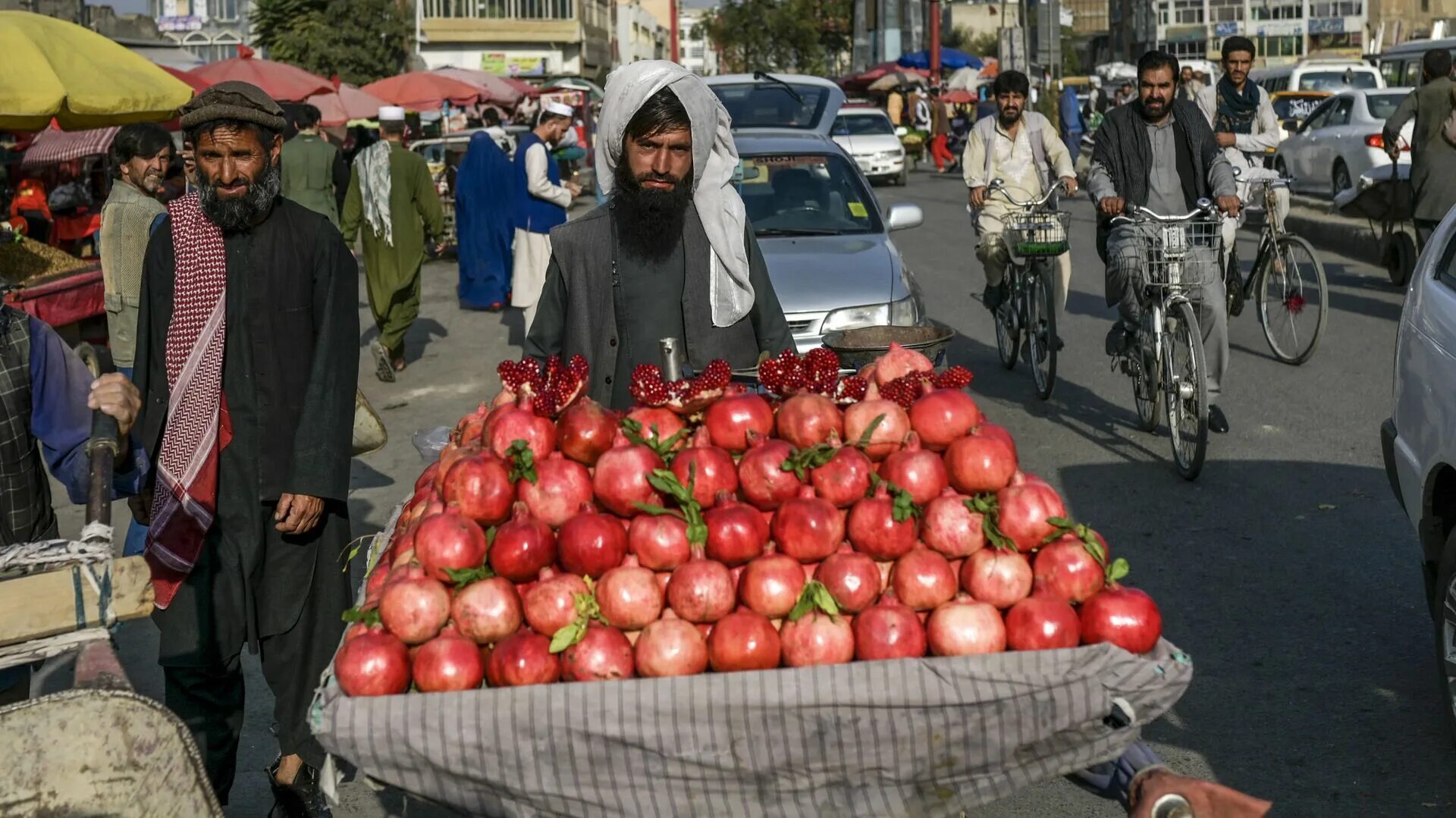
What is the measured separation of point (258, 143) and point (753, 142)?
21.8 feet

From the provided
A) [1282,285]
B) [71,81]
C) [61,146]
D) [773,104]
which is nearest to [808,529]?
[1282,285]

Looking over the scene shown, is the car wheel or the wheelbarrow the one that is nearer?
the wheelbarrow

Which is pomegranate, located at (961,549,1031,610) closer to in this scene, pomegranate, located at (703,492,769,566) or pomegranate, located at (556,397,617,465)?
pomegranate, located at (703,492,769,566)

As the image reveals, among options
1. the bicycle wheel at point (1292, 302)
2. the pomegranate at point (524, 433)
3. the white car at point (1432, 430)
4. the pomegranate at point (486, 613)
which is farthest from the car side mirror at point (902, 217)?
the pomegranate at point (486, 613)

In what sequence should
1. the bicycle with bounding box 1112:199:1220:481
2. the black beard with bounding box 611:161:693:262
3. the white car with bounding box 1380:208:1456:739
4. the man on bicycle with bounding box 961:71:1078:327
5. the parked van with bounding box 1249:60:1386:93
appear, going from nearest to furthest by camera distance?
the black beard with bounding box 611:161:693:262 < the white car with bounding box 1380:208:1456:739 < the bicycle with bounding box 1112:199:1220:481 < the man on bicycle with bounding box 961:71:1078:327 < the parked van with bounding box 1249:60:1386:93

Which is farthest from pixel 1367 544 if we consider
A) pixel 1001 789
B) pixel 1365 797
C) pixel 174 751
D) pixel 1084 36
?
pixel 1084 36

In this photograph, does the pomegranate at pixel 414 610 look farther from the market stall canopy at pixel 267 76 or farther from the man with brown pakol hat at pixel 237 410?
the market stall canopy at pixel 267 76

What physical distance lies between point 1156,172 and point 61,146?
14.3 meters

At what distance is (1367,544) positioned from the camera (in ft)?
21.3

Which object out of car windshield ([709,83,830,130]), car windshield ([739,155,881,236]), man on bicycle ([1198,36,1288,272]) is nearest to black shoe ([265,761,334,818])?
car windshield ([739,155,881,236])

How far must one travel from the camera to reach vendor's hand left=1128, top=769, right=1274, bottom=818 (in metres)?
2.81

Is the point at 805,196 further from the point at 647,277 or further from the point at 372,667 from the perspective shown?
the point at 372,667

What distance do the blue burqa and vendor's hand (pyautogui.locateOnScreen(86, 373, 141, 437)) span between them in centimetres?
1159

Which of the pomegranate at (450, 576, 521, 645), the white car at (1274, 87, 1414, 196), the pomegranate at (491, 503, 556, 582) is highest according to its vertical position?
the white car at (1274, 87, 1414, 196)
